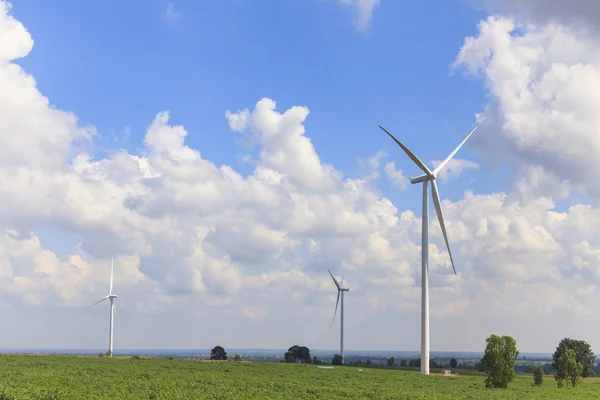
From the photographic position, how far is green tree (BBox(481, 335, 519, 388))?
75.9 metres

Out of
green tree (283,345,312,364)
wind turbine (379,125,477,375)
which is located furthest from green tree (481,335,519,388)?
green tree (283,345,312,364)

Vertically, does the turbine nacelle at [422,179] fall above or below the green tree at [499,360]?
above

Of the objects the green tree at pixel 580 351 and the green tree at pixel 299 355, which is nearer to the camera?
the green tree at pixel 580 351

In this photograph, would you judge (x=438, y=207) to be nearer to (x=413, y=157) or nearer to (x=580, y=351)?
(x=413, y=157)

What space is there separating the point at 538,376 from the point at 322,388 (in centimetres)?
4576

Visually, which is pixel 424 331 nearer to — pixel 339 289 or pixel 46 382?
pixel 46 382

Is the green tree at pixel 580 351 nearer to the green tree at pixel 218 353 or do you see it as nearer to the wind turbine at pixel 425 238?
the wind turbine at pixel 425 238

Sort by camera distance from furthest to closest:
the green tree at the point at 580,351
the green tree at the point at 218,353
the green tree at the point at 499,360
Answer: the green tree at the point at 218,353 < the green tree at the point at 580,351 < the green tree at the point at 499,360

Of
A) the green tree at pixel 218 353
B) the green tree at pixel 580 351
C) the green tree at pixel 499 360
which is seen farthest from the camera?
the green tree at pixel 218 353

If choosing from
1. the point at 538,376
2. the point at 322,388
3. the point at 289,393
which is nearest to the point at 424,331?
the point at 538,376

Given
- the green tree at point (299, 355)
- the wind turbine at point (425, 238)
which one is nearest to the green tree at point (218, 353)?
the green tree at point (299, 355)

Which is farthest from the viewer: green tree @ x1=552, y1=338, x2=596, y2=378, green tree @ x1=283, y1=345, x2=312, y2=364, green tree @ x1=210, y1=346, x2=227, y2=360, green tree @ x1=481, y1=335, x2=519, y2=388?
green tree @ x1=283, y1=345, x2=312, y2=364

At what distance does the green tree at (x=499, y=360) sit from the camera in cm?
7594

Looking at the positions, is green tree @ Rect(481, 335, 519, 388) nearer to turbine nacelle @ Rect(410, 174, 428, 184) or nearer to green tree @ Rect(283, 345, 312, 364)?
turbine nacelle @ Rect(410, 174, 428, 184)
